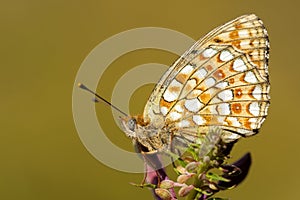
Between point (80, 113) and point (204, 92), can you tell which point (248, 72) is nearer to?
point (204, 92)

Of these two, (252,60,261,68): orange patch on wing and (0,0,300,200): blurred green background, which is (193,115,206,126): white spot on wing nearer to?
(252,60,261,68): orange patch on wing

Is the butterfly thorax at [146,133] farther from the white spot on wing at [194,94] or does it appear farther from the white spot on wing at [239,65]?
the white spot on wing at [239,65]

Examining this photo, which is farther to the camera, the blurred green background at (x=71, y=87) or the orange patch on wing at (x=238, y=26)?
the blurred green background at (x=71, y=87)

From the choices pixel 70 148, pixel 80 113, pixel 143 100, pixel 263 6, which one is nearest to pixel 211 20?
pixel 263 6

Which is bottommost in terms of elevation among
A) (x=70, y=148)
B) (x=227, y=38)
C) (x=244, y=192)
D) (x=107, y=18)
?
(x=244, y=192)

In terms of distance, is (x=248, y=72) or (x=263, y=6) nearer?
(x=248, y=72)

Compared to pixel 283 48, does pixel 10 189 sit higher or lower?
lower

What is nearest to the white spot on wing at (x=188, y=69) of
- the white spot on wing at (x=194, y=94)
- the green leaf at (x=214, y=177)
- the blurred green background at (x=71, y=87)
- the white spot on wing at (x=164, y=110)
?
the white spot on wing at (x=194, y=94)
